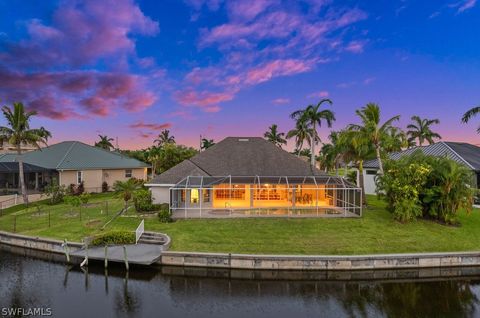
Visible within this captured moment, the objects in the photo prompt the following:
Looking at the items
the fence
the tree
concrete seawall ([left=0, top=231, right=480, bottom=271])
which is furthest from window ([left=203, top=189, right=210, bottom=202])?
the tree

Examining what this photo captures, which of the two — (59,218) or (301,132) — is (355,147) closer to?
(301,132)

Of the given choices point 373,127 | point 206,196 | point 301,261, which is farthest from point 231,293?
point 373,127

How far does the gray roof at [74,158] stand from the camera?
3681 centimetres

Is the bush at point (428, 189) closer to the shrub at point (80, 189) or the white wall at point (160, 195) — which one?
the white wall at point (160, 195)

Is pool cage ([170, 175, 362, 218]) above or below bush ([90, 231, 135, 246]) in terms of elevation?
above

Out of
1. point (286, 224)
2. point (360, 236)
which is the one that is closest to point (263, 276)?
point (286, 224)

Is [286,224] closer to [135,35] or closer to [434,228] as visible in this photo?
[434,228]

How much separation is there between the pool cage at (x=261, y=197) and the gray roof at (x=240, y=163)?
1994 mm

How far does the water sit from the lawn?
188 cm

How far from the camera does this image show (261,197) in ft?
91.9

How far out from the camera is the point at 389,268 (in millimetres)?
15695

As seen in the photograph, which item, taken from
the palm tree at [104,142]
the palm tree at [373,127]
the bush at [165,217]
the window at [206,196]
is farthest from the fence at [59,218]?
the palm tree at [104,142]

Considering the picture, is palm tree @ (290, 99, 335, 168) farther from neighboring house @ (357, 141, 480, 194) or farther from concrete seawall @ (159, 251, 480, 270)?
concrete seawall @ (159, 251, 480, 270)

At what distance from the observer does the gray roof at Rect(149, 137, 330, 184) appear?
2837 centimetres
